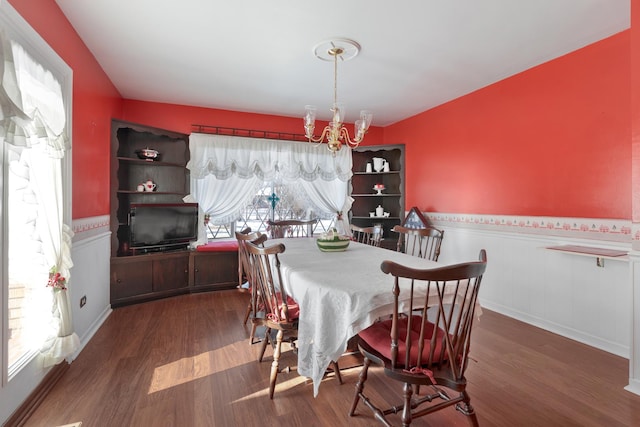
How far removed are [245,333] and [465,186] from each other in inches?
120

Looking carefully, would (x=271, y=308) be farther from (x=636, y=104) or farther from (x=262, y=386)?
(x=636, y=104)

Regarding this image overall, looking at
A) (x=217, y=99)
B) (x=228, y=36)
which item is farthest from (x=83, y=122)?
(x=217, y=99)

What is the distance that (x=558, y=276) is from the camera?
290cm

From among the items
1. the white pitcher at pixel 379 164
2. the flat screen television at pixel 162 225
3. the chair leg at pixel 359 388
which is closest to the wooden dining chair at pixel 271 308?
the chair leg at pixel 359 388

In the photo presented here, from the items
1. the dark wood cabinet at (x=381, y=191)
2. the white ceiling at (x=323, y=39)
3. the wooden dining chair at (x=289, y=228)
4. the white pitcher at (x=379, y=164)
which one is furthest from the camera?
the white pitcher at (x=379, y=164)

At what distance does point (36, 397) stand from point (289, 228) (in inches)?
125

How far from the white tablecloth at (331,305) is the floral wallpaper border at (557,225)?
1751 mm

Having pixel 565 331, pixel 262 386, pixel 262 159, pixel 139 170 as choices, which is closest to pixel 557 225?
pixel 565 331

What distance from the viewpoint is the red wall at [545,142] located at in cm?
254

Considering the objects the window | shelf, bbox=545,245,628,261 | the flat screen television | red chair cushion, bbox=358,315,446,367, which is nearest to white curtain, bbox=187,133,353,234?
the flat screen television

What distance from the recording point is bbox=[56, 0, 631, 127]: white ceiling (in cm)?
218

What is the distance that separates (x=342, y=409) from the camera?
179cm

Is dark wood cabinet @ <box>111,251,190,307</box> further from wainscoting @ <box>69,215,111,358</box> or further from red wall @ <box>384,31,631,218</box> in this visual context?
red wall @ <box>384,31,631,218</box>

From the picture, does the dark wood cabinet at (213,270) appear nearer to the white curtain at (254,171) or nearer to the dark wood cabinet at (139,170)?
the white curtain at (254,171)
